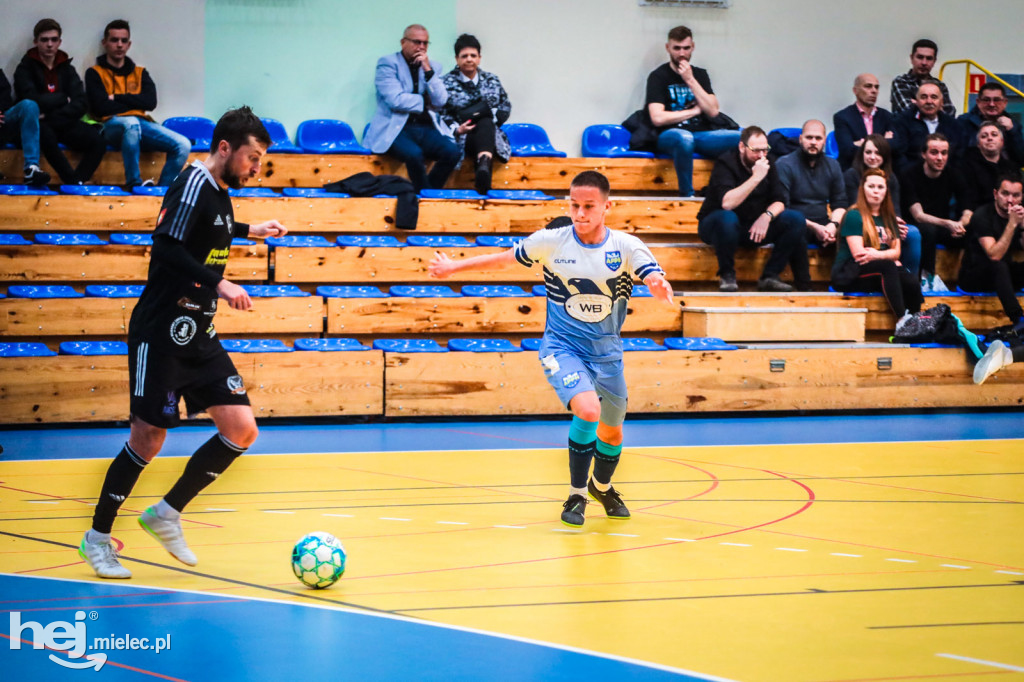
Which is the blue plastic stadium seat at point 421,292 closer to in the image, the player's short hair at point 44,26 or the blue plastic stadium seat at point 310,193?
the blue plastic stadium seat at point 310,193

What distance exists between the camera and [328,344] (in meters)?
9.48

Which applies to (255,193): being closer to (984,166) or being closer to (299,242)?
(299,242)

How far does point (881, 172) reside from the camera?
35.4 feet

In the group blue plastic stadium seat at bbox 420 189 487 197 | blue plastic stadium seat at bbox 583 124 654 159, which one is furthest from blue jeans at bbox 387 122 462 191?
blue plastic stadium seat at bbox 583 124 654 159

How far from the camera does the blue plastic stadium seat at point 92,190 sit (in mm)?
10312

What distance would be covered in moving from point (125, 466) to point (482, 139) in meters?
7.56

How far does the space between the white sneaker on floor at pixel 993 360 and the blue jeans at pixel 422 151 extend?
5424 mm

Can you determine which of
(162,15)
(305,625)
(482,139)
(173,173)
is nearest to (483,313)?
(482,139)

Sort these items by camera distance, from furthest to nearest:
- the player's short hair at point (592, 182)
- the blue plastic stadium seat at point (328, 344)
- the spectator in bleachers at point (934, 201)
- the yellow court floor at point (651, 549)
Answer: the spectator in bleachers at point (934, 201), the blue plastic stadium seat at point (328, 344), the player's short hair at point (592, 182), the yellow court floor at point (651, 549)

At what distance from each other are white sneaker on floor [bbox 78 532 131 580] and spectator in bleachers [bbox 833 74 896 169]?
9930 millimetres

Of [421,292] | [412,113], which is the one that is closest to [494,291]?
[421,292]

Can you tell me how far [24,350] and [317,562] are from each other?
19.4 feet

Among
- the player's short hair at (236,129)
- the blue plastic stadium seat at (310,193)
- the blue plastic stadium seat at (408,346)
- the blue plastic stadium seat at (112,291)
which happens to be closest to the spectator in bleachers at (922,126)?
the blue plastic stadium seat at (408,346)

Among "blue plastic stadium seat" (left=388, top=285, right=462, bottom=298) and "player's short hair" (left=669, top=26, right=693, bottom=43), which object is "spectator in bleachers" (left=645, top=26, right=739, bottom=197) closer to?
"player's short hair" (left=669, top=26, right=693, bottom=43)
